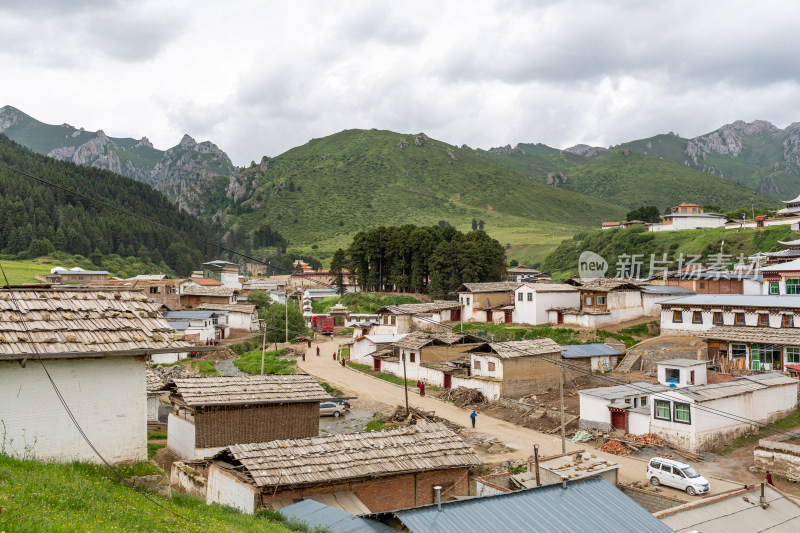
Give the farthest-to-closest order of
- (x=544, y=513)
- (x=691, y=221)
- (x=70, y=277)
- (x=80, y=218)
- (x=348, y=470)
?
(x=80, y=218) < (x=691, y=221) < (x=70, y=277) < (x=348, y=470) < (x=544, y=513)

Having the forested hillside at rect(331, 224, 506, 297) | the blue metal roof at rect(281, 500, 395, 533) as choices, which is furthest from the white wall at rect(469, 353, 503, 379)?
the forested hillside at rect(331, 224, 506, 297)

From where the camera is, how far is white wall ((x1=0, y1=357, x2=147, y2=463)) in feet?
34.7

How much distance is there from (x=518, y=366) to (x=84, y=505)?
34357mm

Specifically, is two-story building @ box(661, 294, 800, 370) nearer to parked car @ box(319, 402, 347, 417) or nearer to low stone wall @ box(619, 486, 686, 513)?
low stone wall @ box(619, 486, 686, 513)

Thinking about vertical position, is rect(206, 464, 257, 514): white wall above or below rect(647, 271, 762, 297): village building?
below

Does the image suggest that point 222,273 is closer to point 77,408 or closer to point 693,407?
point 693,407

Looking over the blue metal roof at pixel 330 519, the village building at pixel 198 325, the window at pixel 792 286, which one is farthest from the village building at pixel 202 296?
the blue metal roof at pixel 330 519

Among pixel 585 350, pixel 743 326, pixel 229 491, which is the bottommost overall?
pixel 585 350

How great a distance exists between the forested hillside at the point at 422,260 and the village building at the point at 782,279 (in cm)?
3252

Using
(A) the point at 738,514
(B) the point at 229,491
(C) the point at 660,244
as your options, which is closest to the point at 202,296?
(B) the point at 229,491

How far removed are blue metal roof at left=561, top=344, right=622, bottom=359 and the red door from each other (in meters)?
11.4

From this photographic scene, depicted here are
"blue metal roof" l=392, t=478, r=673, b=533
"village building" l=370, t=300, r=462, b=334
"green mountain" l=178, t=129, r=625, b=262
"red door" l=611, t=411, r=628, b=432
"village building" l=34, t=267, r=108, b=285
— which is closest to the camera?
"blue metal roof" l=392, t=478, r=673, b=533

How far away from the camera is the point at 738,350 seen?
133ft

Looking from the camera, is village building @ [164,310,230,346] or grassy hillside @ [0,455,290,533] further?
village building @ [164,310,230,346]
